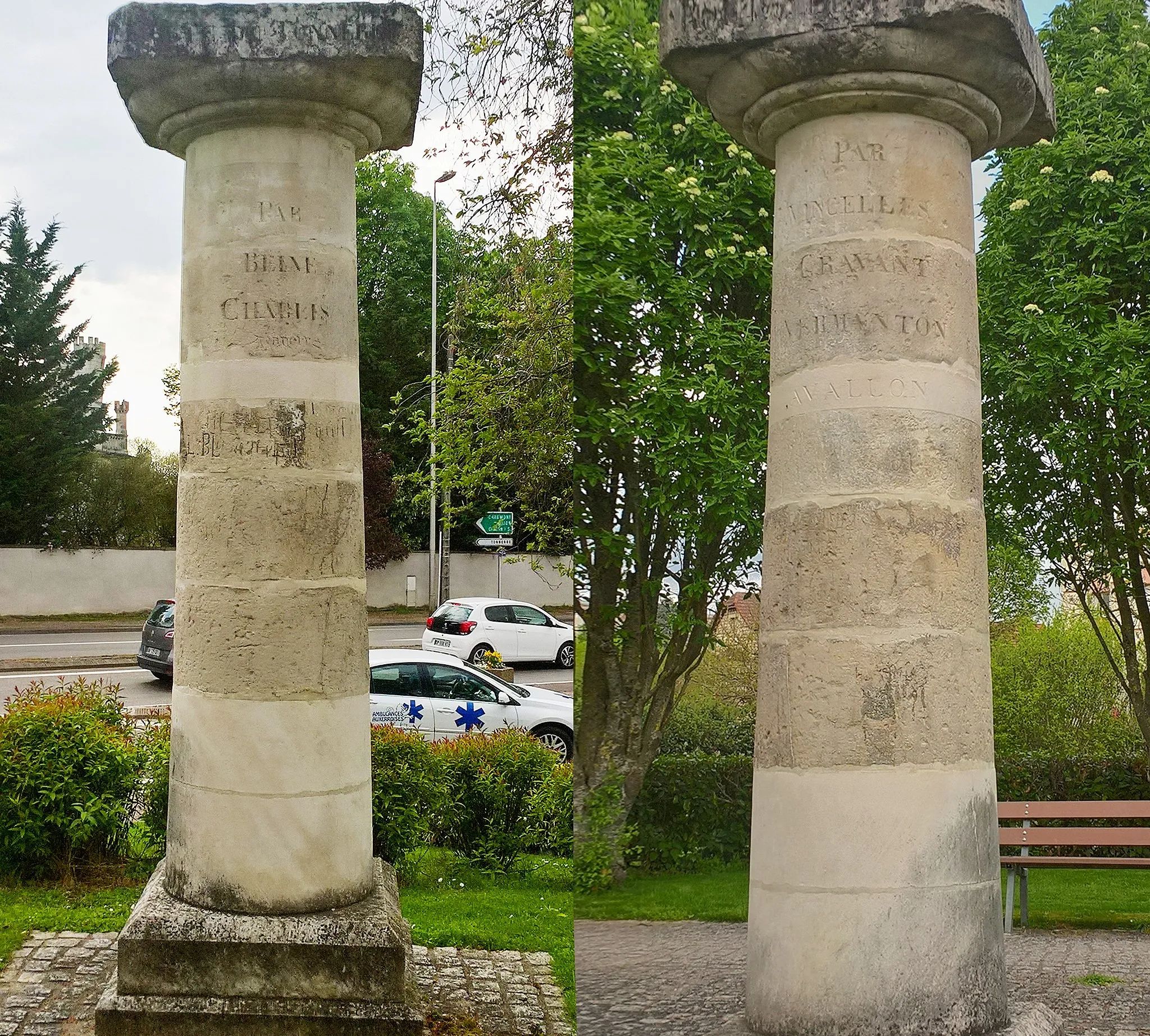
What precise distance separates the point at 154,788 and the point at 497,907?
194 centimetres

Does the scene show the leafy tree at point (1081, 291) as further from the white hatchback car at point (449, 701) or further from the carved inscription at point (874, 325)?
the carved inscription at point (874, 325)

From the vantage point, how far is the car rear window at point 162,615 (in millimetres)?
7375

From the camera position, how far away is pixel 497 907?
5.99 meters

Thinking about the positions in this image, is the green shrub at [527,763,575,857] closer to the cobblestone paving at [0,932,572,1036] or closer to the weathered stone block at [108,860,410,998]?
the cobblestone paving at [0,932,572,1036]

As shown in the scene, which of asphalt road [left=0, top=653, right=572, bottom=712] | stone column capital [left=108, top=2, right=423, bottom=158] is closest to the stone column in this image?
stone column capital [left=108, top=2, right=423, bottom=158]

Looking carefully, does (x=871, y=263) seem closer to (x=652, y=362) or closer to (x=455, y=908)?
(x=652, y=362)

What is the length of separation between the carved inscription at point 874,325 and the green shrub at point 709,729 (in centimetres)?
581

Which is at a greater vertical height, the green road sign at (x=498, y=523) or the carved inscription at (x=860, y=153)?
the carved inscription at (x=860, y=153)

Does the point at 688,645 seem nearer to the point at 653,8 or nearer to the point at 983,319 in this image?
the point at 983,319

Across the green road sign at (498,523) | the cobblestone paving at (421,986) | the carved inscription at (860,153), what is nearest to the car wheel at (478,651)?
the green road sign at (498,523)

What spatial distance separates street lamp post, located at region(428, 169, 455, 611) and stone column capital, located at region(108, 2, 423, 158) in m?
2.93

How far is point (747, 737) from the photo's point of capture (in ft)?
28.2

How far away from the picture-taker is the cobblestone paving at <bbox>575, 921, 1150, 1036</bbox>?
4805 millimetres

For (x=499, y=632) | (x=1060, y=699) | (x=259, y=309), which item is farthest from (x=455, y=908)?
(x=1060, y=699)
